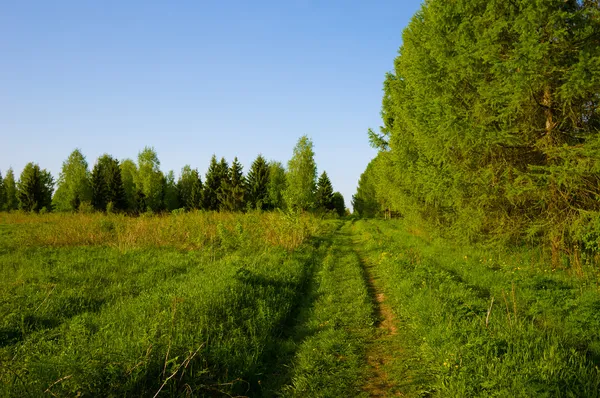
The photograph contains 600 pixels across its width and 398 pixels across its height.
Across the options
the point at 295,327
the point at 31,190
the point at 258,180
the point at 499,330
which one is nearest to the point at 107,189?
the point at 31,190

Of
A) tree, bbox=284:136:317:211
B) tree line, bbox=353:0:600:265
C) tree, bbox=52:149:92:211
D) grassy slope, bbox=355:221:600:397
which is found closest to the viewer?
grassy slope, bbox=355:221:600:397

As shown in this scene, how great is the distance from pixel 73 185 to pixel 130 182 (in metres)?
13.3

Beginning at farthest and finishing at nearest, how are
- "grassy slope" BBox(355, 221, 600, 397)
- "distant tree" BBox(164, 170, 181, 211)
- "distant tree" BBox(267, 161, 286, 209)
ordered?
"distant tree" BBox(164, 170, 181, 211) < "distant tree" BBox(267, 161, 286, 209) < "grassy slope" BBox(355, 221, 600, 397)

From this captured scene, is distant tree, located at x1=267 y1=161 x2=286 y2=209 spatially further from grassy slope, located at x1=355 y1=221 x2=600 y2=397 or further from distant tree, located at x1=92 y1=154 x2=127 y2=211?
grassy slope, located at x1=355 y1=221 x2=600 y2=397

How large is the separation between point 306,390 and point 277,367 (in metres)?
0.85

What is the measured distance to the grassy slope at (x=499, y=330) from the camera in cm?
362

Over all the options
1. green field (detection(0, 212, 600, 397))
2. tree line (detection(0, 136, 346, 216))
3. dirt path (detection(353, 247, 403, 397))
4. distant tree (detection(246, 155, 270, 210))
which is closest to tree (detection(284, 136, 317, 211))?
tree line (detection(0, 136, 346, 216))

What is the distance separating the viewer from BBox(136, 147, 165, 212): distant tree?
54.8 metres

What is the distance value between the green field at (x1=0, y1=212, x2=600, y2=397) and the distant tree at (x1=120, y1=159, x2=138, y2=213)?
163 ft

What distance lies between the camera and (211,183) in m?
54.8

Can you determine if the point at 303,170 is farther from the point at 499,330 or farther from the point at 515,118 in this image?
the point at 499,330

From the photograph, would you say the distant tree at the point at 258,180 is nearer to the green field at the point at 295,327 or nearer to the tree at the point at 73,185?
the tree at the point at 73,185

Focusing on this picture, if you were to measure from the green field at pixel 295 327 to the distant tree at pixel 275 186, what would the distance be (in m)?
33.5

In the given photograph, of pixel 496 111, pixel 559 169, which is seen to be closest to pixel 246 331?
pixel 559 169
